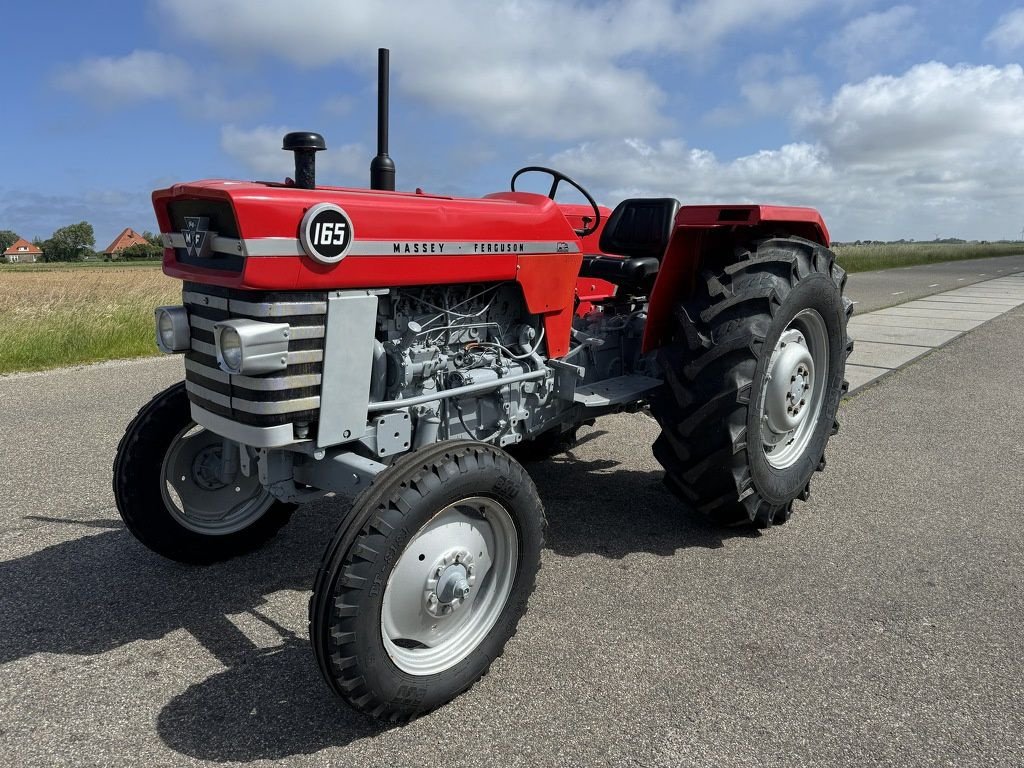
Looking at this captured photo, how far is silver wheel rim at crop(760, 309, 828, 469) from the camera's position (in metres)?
3.51

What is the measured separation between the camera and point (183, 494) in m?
3.12

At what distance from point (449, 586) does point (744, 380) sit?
1.58 metres

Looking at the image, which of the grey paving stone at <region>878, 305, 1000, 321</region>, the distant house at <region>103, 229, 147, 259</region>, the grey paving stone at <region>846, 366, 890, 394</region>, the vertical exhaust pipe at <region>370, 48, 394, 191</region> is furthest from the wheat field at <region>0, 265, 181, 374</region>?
the distant house at <region>103, 229, 147, 259</region>

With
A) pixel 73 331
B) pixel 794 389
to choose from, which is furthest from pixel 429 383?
pixel 73 331

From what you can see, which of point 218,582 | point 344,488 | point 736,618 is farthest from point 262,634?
point 736,618

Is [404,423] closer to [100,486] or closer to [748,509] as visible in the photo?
[748,509]

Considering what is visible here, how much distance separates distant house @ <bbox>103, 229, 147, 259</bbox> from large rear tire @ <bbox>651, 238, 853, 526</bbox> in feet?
191

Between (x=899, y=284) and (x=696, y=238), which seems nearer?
(x=696, y=238)

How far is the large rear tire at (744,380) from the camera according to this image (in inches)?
126

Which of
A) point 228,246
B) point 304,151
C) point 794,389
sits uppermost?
point 304,151

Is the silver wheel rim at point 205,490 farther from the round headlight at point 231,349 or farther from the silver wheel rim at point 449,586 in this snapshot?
the silver wheel rim at point 449,586

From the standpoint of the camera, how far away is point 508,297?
307 centimetres

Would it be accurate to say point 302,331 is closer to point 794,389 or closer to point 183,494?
point 183,494

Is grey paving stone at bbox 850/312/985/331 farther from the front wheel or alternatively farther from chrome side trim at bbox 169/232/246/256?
chrome side trim at bbox 169/232/246/256
